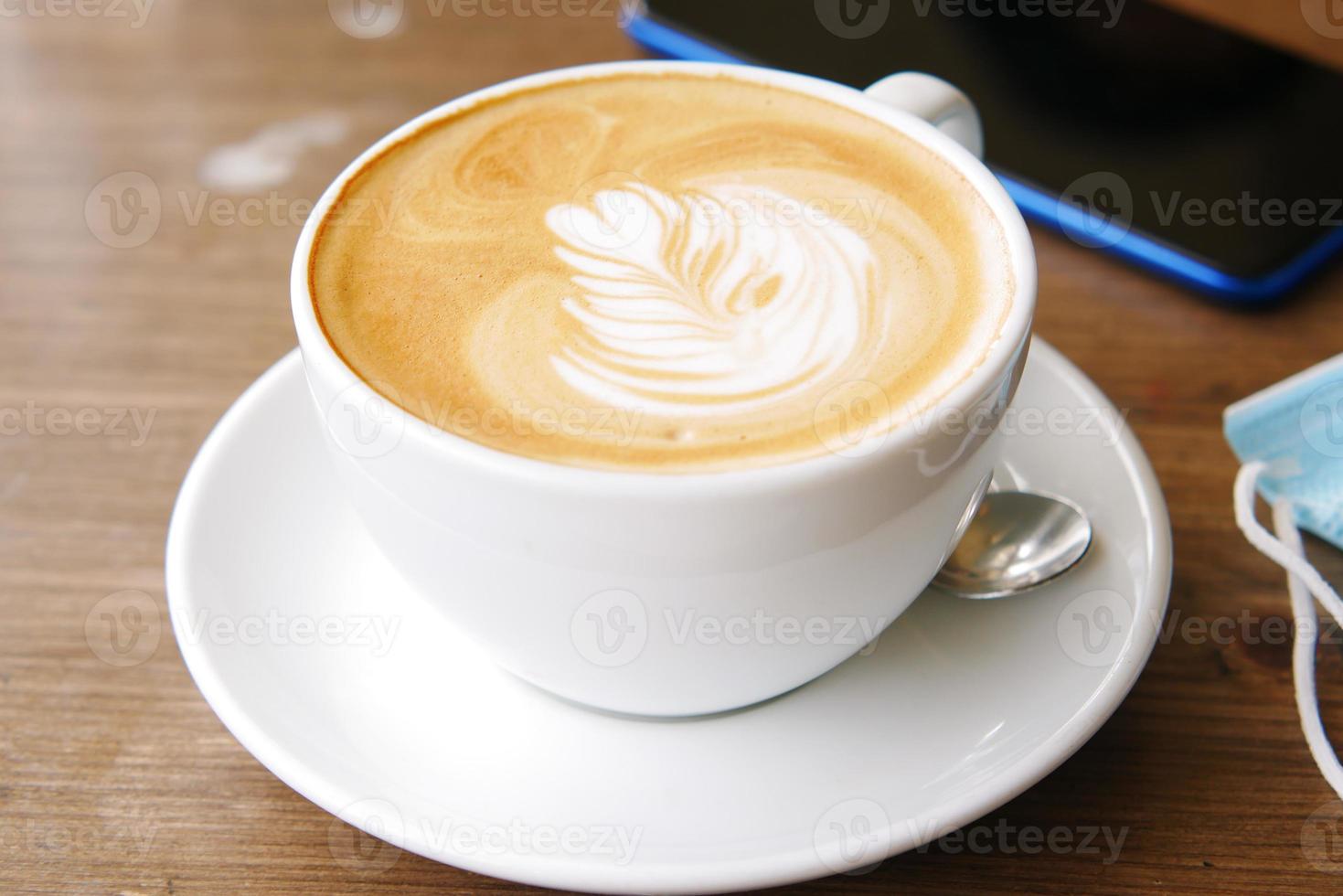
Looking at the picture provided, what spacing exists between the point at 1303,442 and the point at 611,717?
2.26 ft

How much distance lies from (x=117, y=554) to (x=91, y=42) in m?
1.15

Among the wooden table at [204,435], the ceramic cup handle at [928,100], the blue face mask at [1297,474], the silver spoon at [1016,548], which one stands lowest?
the wooden table at [204,435]

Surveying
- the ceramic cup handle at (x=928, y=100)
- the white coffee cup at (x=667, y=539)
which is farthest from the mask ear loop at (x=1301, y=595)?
the ceramic cup handle at (x=928, y=100)

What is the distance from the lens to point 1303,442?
1122 millimetres

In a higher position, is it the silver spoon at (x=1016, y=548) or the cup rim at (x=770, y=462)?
the cup rim at (x=770, y=462)

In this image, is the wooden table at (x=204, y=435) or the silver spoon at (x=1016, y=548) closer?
the wooden table at (x=204, y=435)

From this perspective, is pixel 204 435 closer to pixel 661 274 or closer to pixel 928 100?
pixel 661 274

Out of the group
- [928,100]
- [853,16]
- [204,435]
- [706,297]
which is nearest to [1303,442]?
[928,100]

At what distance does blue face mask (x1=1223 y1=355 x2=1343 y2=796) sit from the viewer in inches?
40.6

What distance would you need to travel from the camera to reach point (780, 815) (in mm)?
816

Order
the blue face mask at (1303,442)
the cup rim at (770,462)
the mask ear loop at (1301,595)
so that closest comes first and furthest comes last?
the cup rim at (770,462)
the mask ear loop at (1301,595)
the blue face mask at (1303,442)

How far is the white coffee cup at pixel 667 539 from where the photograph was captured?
732 mm

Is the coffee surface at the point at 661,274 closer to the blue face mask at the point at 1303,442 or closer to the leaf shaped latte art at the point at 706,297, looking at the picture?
the leaf shaped latte art at the point at 706,297

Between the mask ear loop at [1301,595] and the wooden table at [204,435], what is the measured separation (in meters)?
0.02
